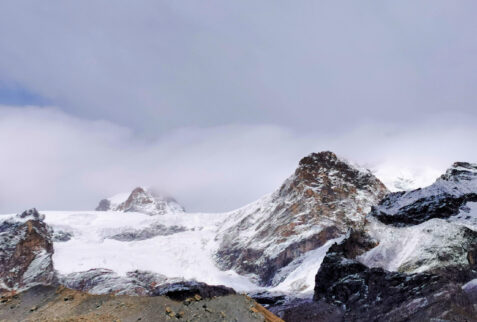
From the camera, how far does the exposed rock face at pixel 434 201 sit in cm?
12600

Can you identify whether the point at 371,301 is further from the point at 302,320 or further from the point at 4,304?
the point at 4,304

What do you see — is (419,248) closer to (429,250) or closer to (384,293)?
(429,250)

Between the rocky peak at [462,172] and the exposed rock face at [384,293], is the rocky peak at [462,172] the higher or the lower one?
the higher one

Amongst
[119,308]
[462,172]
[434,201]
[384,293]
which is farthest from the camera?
[462,172]

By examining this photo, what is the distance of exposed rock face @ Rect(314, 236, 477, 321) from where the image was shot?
238ft

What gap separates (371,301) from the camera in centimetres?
9456

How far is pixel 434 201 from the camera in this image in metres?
130

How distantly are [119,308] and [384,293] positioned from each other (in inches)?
2583

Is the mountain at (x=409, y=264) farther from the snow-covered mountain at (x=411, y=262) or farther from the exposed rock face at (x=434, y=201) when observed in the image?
the snow-covered mountain at (x=411, y=262)

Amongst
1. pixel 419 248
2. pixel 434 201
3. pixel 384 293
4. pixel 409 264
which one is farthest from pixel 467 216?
pixel 384 293

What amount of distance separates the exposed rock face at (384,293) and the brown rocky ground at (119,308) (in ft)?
144

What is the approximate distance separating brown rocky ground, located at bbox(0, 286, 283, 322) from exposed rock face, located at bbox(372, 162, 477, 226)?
3891 inches

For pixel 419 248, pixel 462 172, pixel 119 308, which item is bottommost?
pixel 119 308

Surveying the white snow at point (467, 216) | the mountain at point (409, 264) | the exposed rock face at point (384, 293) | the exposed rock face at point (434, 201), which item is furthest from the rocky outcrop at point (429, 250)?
the exposed rock face at point (434, 201)
